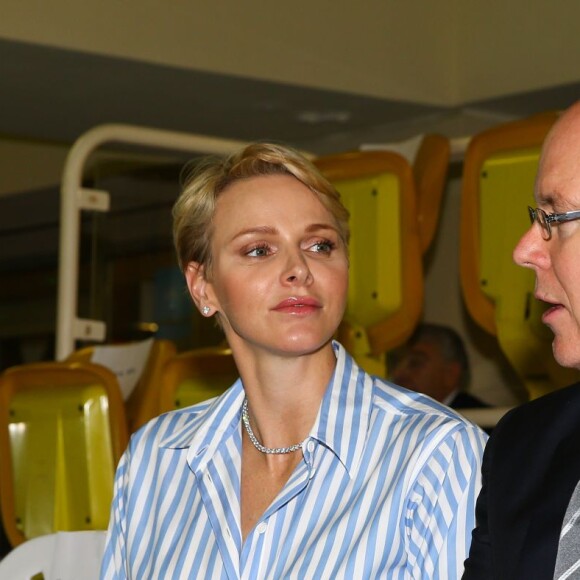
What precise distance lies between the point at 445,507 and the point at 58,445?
135 centimetres

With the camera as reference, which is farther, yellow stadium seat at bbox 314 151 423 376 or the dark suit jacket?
yellow stadium seat at bbox 314 151 423 376

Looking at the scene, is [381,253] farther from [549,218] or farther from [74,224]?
[549,218]

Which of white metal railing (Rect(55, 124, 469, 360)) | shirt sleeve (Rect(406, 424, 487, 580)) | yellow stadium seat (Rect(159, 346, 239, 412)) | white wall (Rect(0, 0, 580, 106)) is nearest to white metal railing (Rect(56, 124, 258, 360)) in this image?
white metal railing (Rect(55, 124, 469, 360))

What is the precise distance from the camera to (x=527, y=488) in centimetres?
164

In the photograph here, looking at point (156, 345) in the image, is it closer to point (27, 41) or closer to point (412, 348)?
point (27, 41)

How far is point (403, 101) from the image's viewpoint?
5414mm

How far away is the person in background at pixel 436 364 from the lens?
203 inches

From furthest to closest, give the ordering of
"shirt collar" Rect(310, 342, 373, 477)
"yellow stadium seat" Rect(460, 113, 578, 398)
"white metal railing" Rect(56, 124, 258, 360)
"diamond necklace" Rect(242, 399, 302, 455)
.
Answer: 1. "white metal railing" Rect(56, 124, 258, 360)
2. "yellow stadium seat" Rect(460, 113, 578, 398)
3. "diamond necklace" Rect(242, 399, 302, 455)
4. "shirt collar" Rect(310, 342, 373, 477)

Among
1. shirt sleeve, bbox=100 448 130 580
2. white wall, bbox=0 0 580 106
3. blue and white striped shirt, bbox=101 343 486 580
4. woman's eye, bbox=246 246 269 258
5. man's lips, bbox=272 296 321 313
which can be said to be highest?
white wall, bbox=0 0 580 106

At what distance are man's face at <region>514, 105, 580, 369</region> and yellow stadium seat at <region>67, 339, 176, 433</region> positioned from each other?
1.72 metres

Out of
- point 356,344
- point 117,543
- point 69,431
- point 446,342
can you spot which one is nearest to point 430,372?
point 446,342

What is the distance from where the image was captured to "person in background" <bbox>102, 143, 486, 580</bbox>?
1.81 metres

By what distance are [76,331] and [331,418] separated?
1743 millimetres

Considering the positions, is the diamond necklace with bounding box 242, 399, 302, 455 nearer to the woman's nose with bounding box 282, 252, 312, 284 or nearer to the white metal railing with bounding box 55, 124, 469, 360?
the woman's nose with bounding box 282, 252, 312, 284
